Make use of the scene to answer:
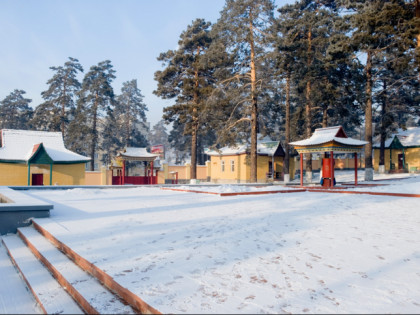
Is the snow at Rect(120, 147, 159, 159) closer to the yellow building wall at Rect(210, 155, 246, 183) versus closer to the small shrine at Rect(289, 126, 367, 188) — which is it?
the yellow building wall at Rect(210, 155, 246, 183)

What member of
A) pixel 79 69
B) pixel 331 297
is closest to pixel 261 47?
pixel 331 297

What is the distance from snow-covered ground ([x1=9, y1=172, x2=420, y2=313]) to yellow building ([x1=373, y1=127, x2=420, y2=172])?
99.2 ft

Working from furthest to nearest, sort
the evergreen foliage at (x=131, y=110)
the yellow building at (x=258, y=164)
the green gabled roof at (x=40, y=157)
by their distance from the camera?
the evergreen foliage at (x=131, y=110), the yellow building at (x=258, y=164), the green gabled roof at (x=40, y=157)

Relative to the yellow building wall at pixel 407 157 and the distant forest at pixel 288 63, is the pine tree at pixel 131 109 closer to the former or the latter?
the distant forest at pixel 288 63

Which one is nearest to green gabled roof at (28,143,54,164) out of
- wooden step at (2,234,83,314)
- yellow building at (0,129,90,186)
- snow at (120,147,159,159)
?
yellow building at (0,129,90,186)

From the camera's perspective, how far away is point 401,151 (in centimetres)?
3384

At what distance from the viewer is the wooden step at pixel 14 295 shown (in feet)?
9.68

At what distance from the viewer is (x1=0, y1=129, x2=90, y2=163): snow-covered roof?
23000mm

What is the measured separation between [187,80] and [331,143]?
14280 mm

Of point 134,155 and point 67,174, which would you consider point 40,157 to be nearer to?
point 67,174

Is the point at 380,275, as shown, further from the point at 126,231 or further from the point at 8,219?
the point at 8,219

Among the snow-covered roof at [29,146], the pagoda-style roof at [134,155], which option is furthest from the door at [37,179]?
the pagoda-style roof at [134,155]

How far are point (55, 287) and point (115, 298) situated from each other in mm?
987

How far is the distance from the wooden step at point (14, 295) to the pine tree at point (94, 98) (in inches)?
1336
